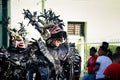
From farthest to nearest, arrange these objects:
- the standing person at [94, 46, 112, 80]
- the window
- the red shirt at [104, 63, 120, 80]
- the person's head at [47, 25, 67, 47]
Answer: the window → the standing person at [94, 46, 112, 80] → the red shirt at [104, 63, 120, 80] → the person's head at [47, 25, 67, 47]

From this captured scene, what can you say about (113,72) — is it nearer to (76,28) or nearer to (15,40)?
(15,40)

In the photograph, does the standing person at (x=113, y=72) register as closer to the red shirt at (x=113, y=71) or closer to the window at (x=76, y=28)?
the red shirt at (x=113, y=71)

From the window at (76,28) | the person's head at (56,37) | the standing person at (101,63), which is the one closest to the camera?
the person's head at (56,37)

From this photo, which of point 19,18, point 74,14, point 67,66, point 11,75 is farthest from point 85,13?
point 67,66

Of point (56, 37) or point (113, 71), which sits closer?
point (56, 37)

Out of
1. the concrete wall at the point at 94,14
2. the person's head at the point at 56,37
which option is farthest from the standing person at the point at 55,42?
the concrete wall at the point at 94,14

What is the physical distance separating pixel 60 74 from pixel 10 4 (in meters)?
11.3

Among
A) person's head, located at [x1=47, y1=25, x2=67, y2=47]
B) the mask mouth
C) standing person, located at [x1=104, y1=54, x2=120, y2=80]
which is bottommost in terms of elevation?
standing person, located at [x1=104, y1=54, x2=120, y2=80]

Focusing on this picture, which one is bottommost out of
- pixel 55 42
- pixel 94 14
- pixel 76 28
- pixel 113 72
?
pixel 113 72

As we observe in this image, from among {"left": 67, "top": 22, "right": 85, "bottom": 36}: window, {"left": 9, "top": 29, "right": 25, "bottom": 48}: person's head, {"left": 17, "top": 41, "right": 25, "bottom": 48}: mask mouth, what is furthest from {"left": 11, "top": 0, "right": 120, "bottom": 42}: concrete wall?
{"left": 17, "top": 41, "right": 25, "bottom": 48}: mask mouth

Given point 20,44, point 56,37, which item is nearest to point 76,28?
point 20,44

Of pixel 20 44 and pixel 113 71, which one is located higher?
pixel 20 44

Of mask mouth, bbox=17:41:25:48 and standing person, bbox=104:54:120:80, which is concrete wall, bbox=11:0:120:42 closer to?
mask mouth, bbox=17:41:25:48

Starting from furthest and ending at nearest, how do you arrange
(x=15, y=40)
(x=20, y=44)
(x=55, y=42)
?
(x=15, y=40), (x=20, y=44), (x=55, y=42)
